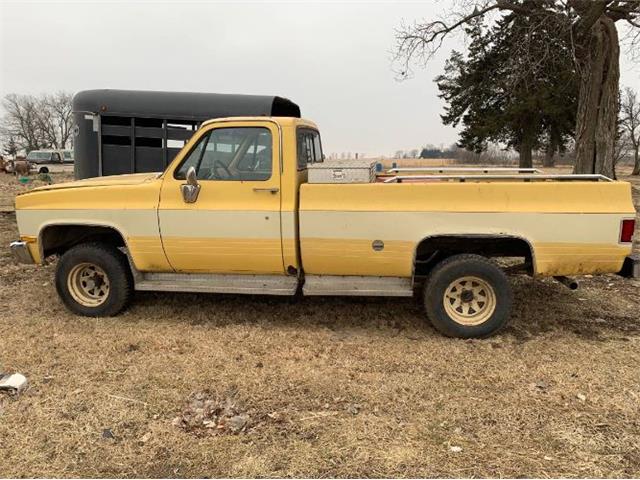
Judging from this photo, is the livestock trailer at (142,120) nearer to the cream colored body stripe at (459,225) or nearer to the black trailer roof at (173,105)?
the black trailer roof at (173,105)

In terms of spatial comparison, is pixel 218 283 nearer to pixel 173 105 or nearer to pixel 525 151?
pixel 173 105

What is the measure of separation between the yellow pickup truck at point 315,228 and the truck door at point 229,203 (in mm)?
10

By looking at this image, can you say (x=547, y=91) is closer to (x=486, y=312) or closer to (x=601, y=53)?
(x=601, y=53)

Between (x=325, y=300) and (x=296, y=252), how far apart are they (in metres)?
1.24

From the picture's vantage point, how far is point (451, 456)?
2.88 metres

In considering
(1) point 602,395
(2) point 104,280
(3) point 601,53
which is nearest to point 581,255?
(1) point 602,395

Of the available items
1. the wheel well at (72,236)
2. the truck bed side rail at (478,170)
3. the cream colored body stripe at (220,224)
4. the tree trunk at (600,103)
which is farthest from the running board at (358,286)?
the tree trunk at (600,103)

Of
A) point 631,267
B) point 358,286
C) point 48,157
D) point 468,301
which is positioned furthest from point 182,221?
point 48,157

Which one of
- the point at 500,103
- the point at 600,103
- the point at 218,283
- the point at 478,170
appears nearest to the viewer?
the point at 218,283

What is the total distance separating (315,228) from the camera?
4.49 meters

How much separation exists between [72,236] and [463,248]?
4014mm

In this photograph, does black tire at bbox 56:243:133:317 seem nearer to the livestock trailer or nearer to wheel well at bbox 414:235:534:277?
wheel well at bbox 414:235:534:277

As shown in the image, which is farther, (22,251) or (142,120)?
(142,120)

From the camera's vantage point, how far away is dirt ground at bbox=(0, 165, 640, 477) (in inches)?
113
